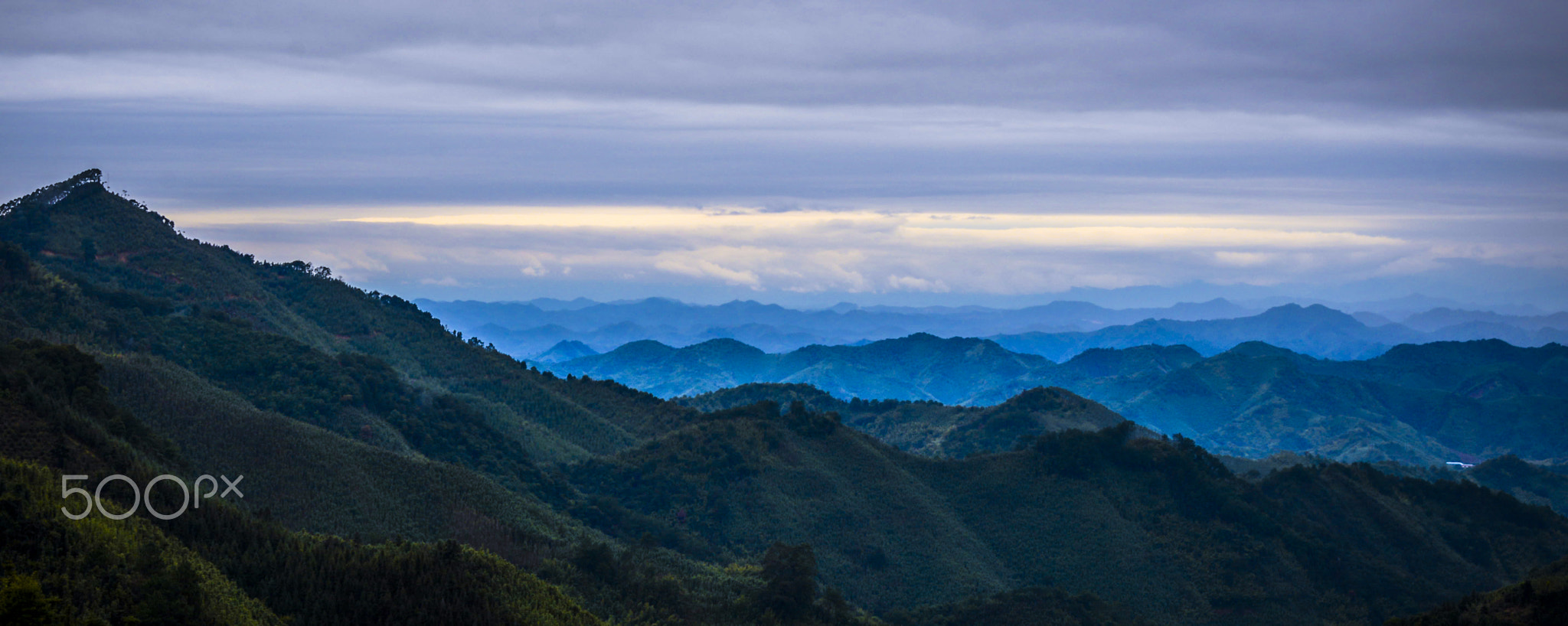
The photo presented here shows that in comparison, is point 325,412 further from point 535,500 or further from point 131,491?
point 131,491

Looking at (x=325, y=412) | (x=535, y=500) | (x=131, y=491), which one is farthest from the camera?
(x=325, y=412)

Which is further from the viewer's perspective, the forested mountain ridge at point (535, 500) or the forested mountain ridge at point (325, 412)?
the forested mountain ridge at point (325, 412)

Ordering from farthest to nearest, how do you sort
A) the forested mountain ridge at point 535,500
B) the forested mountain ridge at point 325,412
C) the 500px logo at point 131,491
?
the forested mountain ridge at point 325,412
the forested mountain ridge at point 535,500
the 500px logo at point 131,491

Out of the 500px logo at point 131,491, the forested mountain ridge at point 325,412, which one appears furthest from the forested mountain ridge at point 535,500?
the 500px logo at point 131,491

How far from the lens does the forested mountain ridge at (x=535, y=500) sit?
35781mm

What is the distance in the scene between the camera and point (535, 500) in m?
68.3

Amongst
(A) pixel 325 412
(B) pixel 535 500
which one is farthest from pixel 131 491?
(A) pixel 325 412

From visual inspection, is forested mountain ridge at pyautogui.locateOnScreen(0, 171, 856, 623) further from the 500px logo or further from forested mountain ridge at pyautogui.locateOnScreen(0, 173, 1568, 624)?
the 500px logo

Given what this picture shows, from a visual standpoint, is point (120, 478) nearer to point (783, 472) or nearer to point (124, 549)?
point (124, 549)

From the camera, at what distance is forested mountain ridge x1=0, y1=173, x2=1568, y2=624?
117 feet

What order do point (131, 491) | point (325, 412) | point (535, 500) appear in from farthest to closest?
1. point (325, 412)
2. point (535, 500)
3. point (131, 491)

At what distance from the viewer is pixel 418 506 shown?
55656 millimetres

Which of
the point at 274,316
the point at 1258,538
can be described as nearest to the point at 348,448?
the point at 274,316

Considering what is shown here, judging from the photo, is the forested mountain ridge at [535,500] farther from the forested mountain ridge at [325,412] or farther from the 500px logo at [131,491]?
the 500px logo at [131,491]
